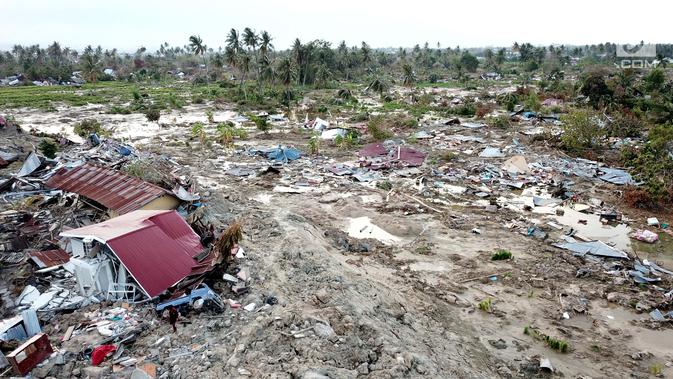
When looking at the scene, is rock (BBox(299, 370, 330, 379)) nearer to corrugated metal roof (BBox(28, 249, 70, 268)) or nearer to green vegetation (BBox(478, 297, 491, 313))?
green vegetation (BBox(478, 297, 491, 313))

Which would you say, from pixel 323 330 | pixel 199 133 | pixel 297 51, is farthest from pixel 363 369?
pixel 297 51

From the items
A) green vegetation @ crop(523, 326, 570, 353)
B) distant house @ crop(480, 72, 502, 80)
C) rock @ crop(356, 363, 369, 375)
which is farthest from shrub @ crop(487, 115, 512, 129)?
distant house @ crop(480, 72, 502, 80)

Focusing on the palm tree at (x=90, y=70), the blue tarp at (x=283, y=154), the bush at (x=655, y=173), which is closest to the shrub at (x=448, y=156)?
the blue tarp at (x=283, y=154)

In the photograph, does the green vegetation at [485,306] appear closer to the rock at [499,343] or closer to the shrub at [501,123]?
the rock at [499,343]

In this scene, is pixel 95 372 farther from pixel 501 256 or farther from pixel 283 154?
pixel 283 154

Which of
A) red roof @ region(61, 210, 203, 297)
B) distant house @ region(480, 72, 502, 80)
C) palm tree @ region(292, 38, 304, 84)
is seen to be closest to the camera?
red roof @ region(61, 210, 203, 297)

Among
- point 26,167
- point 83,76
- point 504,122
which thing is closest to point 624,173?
point 504,122
